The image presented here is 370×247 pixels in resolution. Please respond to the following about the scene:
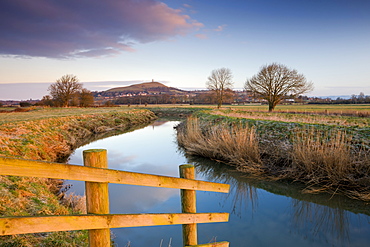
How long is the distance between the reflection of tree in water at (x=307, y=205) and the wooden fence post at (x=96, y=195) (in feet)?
17.7

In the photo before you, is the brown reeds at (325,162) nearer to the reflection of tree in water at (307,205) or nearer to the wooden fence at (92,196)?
the reflection of tree in water at (307,205)

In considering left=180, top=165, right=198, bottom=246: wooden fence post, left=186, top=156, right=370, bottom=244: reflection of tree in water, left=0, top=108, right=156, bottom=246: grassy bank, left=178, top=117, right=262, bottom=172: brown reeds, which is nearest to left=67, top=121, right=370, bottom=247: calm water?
left=186, top=156, right=370, bottom=244: reflection of tree in water

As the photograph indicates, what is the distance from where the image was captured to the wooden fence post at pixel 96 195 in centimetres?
213

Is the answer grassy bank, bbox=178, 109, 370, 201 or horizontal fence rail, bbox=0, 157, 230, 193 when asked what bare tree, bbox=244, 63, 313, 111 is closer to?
grassy bank, bbox=178, 109, 370, 201

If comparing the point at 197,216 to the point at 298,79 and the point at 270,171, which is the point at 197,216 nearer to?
the point at 270,171

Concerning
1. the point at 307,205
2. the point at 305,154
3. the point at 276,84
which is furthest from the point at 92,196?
the point at 276,84

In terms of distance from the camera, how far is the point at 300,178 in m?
8.98

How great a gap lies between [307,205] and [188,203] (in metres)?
5.83

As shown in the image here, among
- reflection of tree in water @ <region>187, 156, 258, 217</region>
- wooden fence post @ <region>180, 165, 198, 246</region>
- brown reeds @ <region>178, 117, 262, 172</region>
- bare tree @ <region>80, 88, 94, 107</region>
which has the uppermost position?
bare tree @ <region>80, 88, 94, 107</region>

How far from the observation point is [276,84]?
36.7 m

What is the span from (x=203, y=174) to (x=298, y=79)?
31439 mm

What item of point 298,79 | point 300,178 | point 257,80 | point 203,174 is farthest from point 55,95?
point 300,178

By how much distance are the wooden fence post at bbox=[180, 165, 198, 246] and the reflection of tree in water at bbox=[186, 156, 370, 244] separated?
418cm

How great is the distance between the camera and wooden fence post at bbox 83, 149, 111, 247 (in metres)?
2.13
